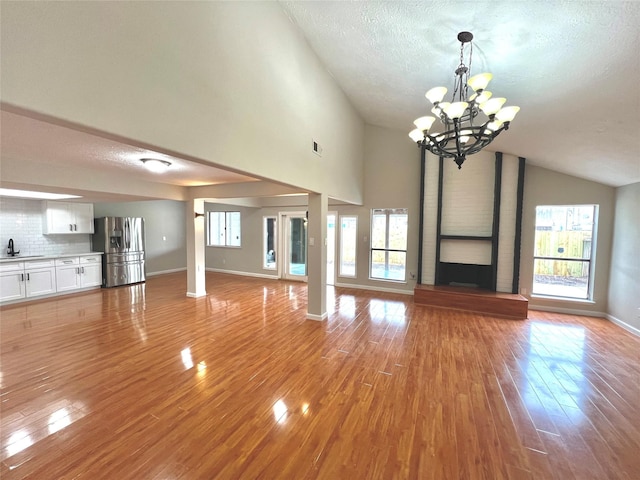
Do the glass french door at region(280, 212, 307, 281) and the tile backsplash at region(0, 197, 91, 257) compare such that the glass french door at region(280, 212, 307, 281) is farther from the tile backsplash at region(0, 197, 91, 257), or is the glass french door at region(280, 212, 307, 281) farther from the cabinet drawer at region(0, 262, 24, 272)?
the cabinet drawer at region(0, 262, 24, 272)

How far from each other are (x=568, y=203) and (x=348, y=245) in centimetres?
469

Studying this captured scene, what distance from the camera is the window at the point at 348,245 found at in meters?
7.22

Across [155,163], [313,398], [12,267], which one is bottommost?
[313,398]

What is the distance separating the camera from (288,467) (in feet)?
5.95

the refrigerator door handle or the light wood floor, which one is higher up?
the refrigerator door handle

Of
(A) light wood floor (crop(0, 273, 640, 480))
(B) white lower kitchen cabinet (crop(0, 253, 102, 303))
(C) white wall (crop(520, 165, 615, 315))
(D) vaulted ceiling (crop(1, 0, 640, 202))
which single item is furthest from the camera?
(B) white lower kitchen cabinet (crop(0, 253, 102, 303))

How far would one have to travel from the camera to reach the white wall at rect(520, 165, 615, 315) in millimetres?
5078

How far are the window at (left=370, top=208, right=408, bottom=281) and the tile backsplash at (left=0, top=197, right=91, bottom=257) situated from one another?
774 centimetres

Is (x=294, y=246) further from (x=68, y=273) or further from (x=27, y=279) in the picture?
→ (x=27, y=279)

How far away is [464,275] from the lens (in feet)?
19.9

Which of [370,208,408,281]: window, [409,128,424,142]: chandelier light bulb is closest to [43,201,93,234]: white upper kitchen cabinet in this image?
[370,208,408,281]: window

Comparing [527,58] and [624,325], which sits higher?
[527,58]

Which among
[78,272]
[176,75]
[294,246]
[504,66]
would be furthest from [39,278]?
[504,66]

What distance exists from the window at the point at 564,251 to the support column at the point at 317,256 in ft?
14.9
